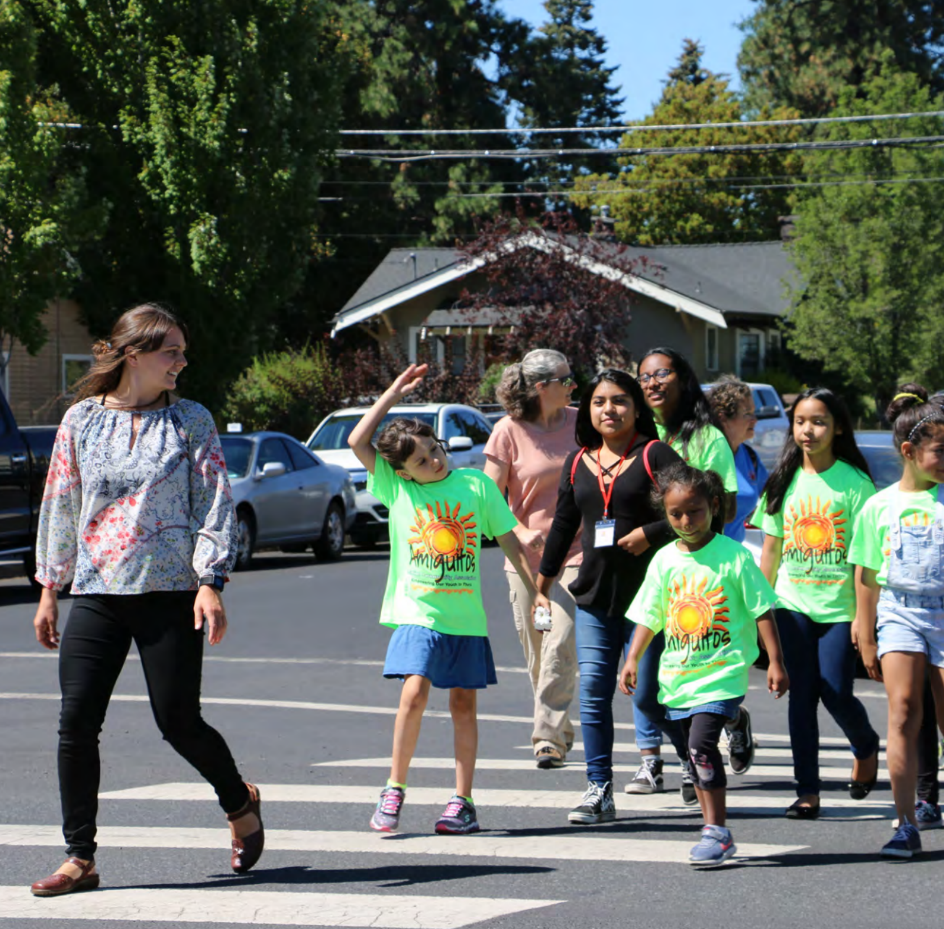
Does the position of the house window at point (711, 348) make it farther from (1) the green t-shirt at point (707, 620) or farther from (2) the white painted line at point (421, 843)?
(1) the green t-shirt at point (707, 620)

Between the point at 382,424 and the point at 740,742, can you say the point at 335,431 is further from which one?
the point at 740,742

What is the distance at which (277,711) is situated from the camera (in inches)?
400

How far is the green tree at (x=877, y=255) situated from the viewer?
43.2 m

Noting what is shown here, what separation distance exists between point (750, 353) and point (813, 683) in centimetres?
4629

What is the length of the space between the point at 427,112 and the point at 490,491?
58.0 meters

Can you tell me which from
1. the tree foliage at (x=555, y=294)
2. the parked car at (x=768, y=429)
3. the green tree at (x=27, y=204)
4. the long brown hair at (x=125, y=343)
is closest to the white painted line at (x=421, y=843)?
the long brown hair at (x=125, y=343)

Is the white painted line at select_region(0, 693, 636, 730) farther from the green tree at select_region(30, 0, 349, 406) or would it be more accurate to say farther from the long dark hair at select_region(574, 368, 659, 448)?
Answer: the green tree at select_region(30, 0, 349, 406)

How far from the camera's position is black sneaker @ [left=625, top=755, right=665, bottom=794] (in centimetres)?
759

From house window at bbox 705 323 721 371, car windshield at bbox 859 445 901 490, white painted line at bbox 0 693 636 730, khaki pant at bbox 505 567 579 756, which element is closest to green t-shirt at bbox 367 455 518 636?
khaki pant at bbox 505 567 579 756

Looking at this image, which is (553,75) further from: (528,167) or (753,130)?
(753,130)

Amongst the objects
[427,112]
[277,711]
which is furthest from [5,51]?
[427,112]

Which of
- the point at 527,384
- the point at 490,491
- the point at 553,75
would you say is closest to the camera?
the point at 490,491

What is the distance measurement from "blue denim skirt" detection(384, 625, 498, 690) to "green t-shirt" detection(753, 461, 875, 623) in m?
1.30

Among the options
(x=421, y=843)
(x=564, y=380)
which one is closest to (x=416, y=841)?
(x=421, y=843)
